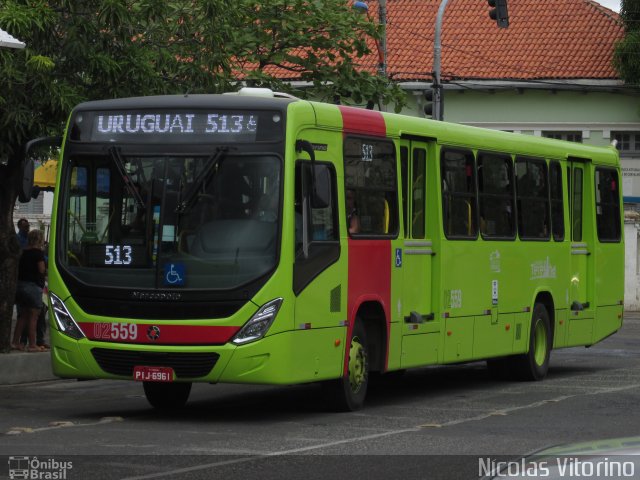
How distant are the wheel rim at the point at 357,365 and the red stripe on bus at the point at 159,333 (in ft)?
5.58

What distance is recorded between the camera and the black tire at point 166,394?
47.5 ft

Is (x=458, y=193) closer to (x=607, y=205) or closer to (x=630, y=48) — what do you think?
(x=607, y=205)

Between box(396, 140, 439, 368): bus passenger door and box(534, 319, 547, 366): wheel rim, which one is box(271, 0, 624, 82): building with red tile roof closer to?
box(534, 319, 547, 366): wheel rim

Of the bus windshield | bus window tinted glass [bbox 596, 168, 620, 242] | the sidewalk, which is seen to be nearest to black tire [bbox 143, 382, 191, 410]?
the bus windshield

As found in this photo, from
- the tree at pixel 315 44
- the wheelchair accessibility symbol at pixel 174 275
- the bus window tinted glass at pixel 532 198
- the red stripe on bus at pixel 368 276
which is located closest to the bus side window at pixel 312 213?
the red stripe on bus at pixel 368 276

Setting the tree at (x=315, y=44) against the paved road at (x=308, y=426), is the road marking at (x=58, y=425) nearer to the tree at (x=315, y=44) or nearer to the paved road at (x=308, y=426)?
the paved road at (x=308, y=426)

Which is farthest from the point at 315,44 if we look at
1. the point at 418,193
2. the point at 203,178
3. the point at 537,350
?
the point at 203,178

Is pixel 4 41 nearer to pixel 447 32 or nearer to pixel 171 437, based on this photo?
pixel 171 437

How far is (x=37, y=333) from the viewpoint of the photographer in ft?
69.6

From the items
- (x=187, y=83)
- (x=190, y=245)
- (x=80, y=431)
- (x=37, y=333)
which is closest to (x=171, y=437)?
(x=80, y=431)

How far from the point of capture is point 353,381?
14.2 metres

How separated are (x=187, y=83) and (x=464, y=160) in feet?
13.9

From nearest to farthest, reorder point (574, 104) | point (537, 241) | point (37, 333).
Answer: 1. point (537, 241)
2. point (37, 333)
3. point (574, 104)

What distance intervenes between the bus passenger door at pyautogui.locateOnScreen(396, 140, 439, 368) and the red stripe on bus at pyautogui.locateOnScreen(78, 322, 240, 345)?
2898 millimetres
